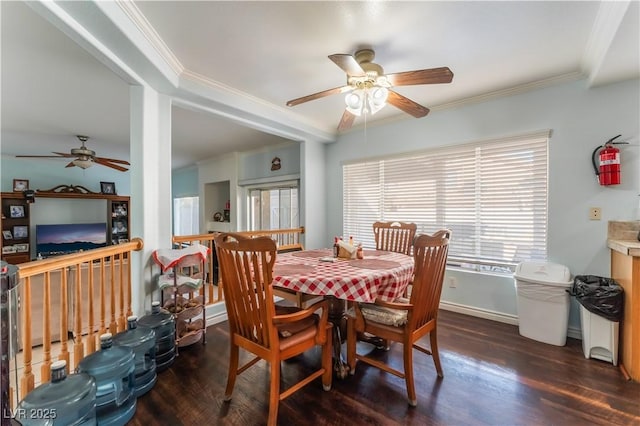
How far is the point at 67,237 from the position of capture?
20.6 ft

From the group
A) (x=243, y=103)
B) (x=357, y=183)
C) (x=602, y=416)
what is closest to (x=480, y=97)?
(x=357, y=183)

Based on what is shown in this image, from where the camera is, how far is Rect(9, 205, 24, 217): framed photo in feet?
18.3

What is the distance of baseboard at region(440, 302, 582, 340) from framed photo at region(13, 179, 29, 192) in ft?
27.5

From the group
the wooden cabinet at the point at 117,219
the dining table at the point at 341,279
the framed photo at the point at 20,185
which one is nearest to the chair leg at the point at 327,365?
the dining table at the point at 341,279

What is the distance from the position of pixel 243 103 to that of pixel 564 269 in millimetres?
3555

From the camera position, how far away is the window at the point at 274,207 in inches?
196

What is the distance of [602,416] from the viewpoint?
1.56m

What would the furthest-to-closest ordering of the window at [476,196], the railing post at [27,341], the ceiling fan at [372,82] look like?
1. the window at [476,196]
2. the ceiling fan at [372,82]
3. the railing post at [27,341]

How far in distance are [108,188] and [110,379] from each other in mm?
7101

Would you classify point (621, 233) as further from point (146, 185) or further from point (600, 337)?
point (146, 185)

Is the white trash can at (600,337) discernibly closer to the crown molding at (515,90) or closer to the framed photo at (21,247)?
the crown molding at (515,90)

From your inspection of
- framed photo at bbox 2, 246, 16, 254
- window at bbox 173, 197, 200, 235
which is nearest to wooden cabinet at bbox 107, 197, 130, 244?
window at bbox 173, 197, 200, 235

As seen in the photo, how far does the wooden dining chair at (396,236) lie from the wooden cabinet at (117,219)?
22.8ft

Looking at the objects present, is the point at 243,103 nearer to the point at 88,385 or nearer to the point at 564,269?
the point at 88,385
